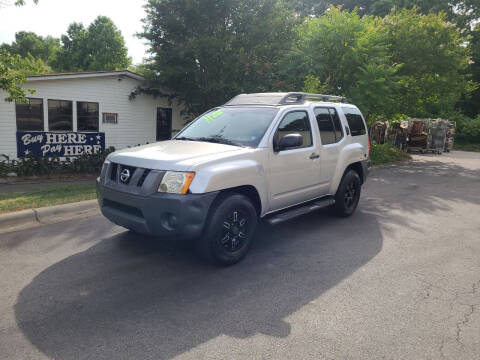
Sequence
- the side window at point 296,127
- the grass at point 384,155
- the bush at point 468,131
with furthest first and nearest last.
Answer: the bush at point 468,131, the grass at point 384,155, the side window at point 296,127

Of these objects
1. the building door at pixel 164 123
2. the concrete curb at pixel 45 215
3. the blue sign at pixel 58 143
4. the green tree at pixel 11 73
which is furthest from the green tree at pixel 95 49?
the concrete curb at pixel 45 215

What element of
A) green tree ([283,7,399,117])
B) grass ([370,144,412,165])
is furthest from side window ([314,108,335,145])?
grass ([370,144,412,165])

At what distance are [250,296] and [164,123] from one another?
13.0m

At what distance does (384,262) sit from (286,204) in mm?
1467

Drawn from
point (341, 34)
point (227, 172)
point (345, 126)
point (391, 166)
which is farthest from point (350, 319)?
point (391, 166)

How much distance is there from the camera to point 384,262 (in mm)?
4652

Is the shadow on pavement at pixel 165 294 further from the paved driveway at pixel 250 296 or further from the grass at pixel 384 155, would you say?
the grass at pixel 384 155

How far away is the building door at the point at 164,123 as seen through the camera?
15523 millimetres

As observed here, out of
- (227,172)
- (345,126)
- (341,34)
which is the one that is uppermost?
(341,34)

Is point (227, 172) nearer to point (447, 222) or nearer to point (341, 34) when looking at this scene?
point (447, 222)

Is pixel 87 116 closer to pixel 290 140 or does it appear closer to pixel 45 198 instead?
pixel 45 198

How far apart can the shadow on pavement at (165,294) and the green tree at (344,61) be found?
29.6 ft

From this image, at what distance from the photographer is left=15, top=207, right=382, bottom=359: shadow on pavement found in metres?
2.95

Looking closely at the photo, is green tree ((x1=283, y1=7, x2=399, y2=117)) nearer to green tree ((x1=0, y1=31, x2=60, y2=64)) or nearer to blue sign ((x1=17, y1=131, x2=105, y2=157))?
blue sign ((x1=17, y1=131, x2=105, y2=157))
